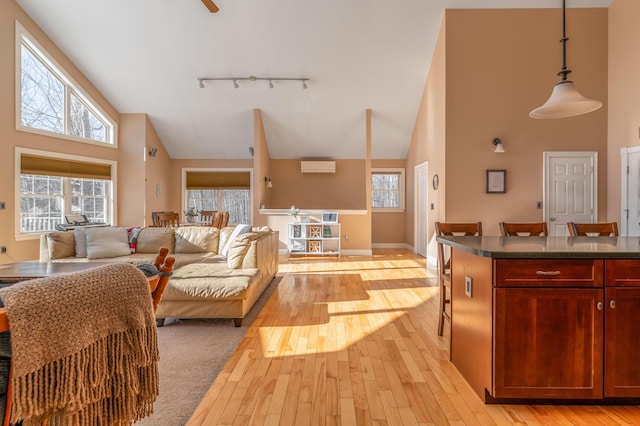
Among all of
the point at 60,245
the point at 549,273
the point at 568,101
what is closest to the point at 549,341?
the point at 549,273

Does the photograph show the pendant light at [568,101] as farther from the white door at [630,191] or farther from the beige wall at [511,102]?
the white door at [630,191]

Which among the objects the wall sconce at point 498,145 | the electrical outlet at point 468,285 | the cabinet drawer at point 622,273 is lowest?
the electrical outlet at point 468,285

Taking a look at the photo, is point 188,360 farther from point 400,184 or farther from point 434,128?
point 400,184

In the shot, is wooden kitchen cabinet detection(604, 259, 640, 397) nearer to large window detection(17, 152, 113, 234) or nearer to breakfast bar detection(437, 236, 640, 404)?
breakfast bar detection(437, 236, 640, 404)

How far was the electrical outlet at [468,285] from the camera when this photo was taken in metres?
2.40

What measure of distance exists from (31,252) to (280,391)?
6.32 m

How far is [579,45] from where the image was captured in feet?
19.5

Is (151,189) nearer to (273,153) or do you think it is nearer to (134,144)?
(134,144)

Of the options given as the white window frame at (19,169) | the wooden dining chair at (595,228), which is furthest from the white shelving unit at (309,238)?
the wooden dining chair at (595,228)

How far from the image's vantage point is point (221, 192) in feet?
34.2

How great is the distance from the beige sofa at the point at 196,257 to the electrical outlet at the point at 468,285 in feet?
6.55

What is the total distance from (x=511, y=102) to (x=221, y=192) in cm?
730

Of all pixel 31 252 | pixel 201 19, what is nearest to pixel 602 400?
pixel 201 19

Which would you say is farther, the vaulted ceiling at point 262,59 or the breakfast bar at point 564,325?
the vaulted ceiling at point 262,59
